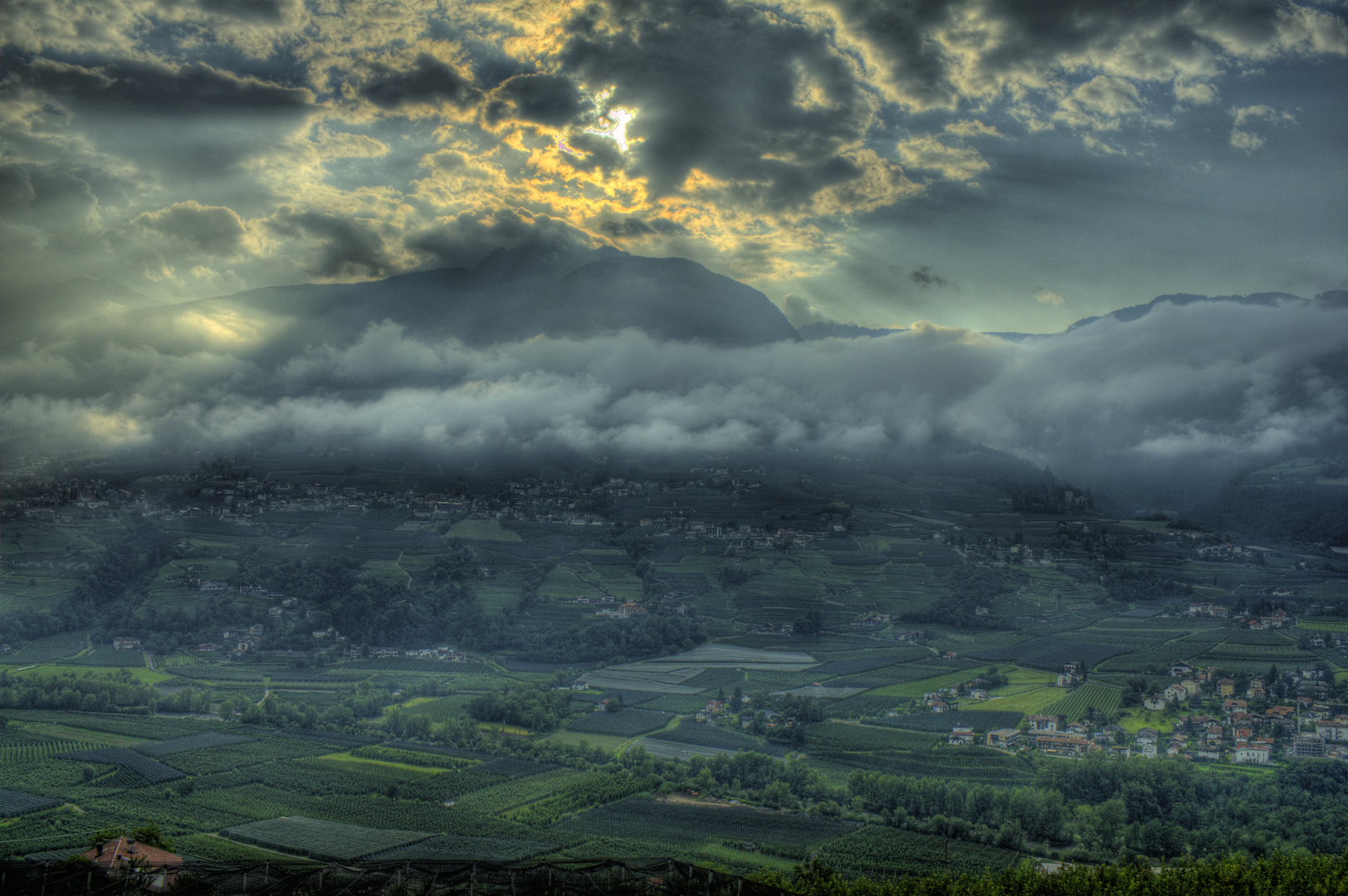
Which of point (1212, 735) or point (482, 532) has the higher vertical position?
point (482, 532)

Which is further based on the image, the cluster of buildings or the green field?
the green field

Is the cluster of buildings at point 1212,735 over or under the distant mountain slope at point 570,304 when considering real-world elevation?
under

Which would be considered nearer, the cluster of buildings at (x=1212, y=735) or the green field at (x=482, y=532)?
the cluster of buildings at (x=1212, y=735)

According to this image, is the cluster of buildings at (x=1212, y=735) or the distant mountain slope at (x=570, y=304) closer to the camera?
the cluster of buildings at (x=1212, y=735)

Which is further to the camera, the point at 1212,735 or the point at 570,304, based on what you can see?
the point at 570,304

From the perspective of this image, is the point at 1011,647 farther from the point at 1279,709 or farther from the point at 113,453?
the point at 113,453

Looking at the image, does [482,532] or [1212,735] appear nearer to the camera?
[1212,735]

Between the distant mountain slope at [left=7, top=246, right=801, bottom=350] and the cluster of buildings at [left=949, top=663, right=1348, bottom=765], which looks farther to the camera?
the distant mountain slope at [left=7, top=246, right=801, bottom=350]

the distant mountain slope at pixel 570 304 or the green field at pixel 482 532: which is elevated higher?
the distant mountain slope at pixel 570 304

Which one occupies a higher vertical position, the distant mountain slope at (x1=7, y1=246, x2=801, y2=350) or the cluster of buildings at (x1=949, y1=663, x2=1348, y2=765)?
the distant mountain slope at (x1=7, y1=246, x2=801, y2=350)

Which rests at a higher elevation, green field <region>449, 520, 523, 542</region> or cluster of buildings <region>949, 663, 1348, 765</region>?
green field <region>449, 520, 523, 542</region>

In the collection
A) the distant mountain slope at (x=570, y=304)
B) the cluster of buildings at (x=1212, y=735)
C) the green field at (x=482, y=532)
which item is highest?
the distant mountain slope at (x=570, y=304)

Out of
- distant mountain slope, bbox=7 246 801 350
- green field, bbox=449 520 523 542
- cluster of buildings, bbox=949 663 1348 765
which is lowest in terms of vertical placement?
cluster of buildings, bbox=949 663 1348 765
